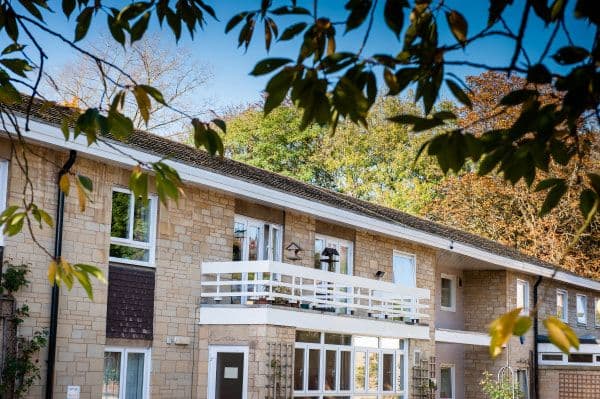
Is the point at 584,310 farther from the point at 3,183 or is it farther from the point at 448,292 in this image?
the point at 3,183

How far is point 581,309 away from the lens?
35438 mm

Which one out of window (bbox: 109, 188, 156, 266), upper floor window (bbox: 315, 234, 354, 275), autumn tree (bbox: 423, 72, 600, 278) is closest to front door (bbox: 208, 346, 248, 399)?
window (bbox: 109, 188, 156, 266)

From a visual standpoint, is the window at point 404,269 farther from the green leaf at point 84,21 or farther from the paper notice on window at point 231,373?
the green leaf at point 84,21

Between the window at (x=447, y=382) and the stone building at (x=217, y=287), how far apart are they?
3.40 metres

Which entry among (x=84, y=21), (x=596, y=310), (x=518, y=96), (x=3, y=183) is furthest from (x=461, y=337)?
(x=518, y=96)

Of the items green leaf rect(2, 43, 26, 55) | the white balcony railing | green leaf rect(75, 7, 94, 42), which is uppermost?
the white balcony railing

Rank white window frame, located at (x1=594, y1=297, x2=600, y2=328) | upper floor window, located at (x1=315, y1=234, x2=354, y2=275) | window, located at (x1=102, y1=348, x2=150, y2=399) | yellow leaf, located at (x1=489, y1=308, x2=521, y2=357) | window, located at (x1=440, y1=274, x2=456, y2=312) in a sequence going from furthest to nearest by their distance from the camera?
white window frame, located at (x1=594, y1=297, x2=600, y2=328) < window, located at (x1=440, y1=274, x2=456, y2=312) < upper floor window, located at (x1=315, y1=234, x2=354, y2=275) < window, located at (x1=102, y1=348, x2=150, y2=399) < yellow leaf, located at (x1=489, y1=308, x2=521, y2=357)

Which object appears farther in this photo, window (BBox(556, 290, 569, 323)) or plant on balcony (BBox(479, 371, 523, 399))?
window (BBox(556, 290, 569, 323))

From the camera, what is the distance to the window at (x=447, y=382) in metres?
29.0

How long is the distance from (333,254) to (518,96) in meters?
19.2

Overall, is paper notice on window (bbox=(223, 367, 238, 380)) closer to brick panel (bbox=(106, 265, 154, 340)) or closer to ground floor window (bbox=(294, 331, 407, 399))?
ground floor window (bbox=(294, 331, 407, 399))

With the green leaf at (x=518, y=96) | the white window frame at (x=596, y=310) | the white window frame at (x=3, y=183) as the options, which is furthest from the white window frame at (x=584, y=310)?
the green leaf at (x=518, y=96)

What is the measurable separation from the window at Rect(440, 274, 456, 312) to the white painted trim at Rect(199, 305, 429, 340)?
23.8ft

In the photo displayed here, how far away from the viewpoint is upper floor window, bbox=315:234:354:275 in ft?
73.0
